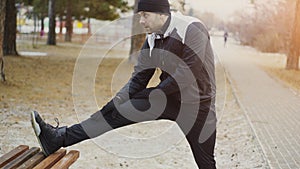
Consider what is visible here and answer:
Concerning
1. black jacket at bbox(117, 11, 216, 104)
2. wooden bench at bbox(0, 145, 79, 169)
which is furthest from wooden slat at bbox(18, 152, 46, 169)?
black jacket at bbox(117, 11, 216, 104)

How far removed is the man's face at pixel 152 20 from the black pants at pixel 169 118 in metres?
0.54

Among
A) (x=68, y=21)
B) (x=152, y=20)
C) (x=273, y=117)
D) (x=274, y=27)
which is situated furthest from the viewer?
(x=68, y=21)

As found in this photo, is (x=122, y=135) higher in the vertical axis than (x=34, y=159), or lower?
lower

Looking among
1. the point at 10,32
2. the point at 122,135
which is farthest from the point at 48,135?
the point at 10,32

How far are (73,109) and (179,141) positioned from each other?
3.07 metres

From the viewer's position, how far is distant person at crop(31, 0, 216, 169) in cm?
369

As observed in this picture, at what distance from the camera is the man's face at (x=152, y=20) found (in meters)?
3.74

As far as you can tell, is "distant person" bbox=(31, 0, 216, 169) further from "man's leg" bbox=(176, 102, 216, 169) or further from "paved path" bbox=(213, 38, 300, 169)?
"paved path" bbox=(213, 38, 300, 169)

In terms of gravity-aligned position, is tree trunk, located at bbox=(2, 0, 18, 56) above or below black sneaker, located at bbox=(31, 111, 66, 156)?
below

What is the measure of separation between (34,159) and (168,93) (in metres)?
1.09

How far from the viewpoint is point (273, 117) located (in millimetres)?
9570

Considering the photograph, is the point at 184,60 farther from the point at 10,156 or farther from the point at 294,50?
the point at 294,50

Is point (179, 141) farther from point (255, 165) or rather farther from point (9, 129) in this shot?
point (9, 129)

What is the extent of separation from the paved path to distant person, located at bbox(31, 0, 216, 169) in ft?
7.56
